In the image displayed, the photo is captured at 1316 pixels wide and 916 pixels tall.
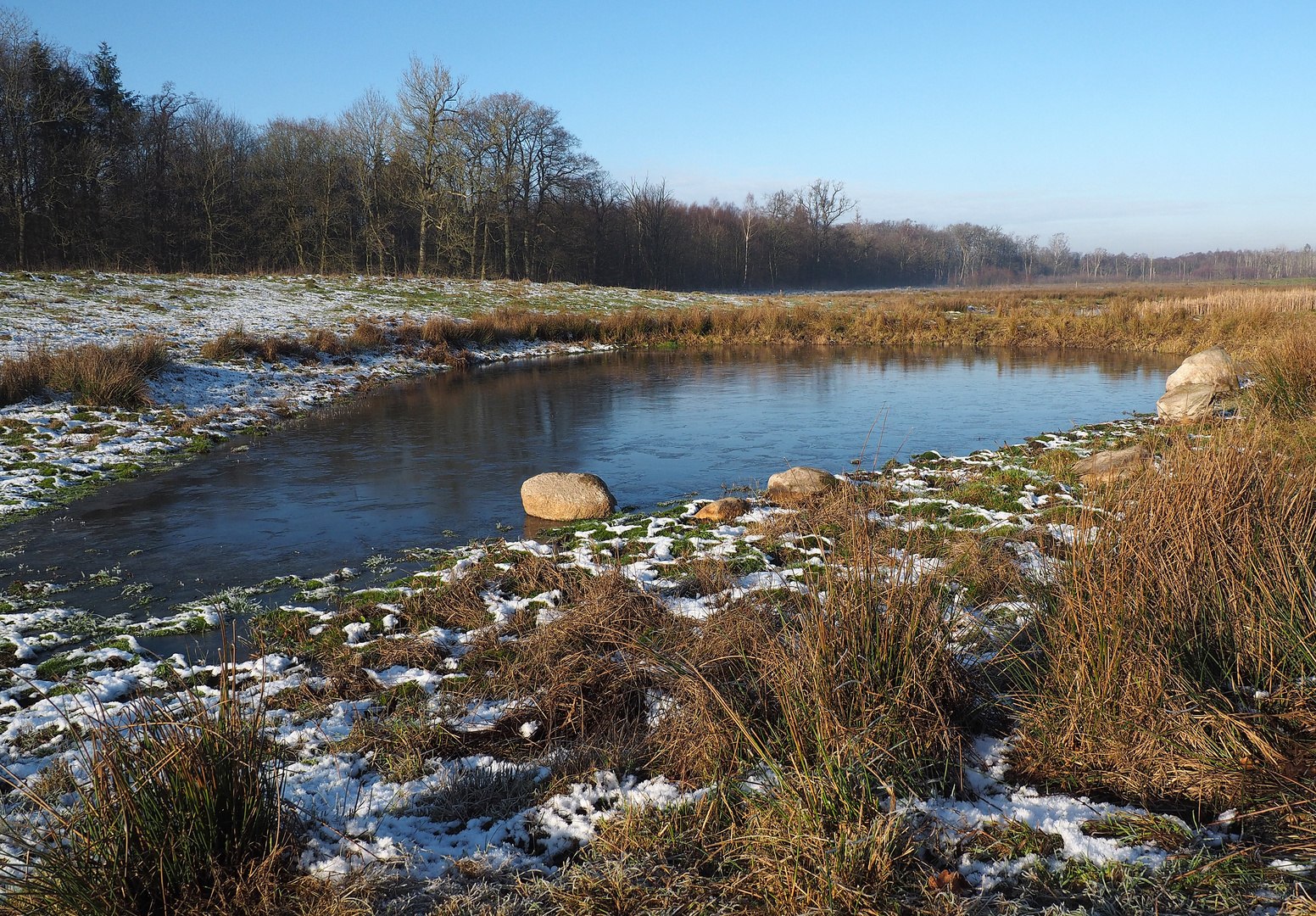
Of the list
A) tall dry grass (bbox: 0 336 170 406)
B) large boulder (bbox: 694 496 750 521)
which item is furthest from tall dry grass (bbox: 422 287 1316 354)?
large boulder (bbox: 694 496 750 521)

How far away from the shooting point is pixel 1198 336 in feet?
75.4

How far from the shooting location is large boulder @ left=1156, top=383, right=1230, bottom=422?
11.4 meters

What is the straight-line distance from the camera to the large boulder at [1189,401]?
11445 millimetres

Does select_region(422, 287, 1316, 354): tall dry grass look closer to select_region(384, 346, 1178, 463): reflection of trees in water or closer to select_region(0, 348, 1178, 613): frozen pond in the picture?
select_region(384, 346, 1178, 463): reflection of trees in water

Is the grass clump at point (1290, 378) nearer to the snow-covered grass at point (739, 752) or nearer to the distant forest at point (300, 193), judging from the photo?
the snow-covered grass at point (739, 752)

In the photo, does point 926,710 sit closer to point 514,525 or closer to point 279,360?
point 514,525

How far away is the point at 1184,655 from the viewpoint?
3367 millimetres

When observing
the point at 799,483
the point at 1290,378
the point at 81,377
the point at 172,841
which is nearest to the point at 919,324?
the point at 1290,378

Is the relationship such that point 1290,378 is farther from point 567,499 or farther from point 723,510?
point 567,499

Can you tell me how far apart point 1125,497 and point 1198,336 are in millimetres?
23950

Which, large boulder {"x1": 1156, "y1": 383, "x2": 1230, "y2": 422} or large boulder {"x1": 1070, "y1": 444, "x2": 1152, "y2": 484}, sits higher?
large boulder {"x1": 1156, "y1": 383, "x2": 1230, "y2": 422}

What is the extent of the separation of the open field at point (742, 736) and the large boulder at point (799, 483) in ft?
8.01

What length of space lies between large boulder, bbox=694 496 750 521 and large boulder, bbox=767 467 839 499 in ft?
1.81

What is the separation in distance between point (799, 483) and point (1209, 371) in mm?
8829
